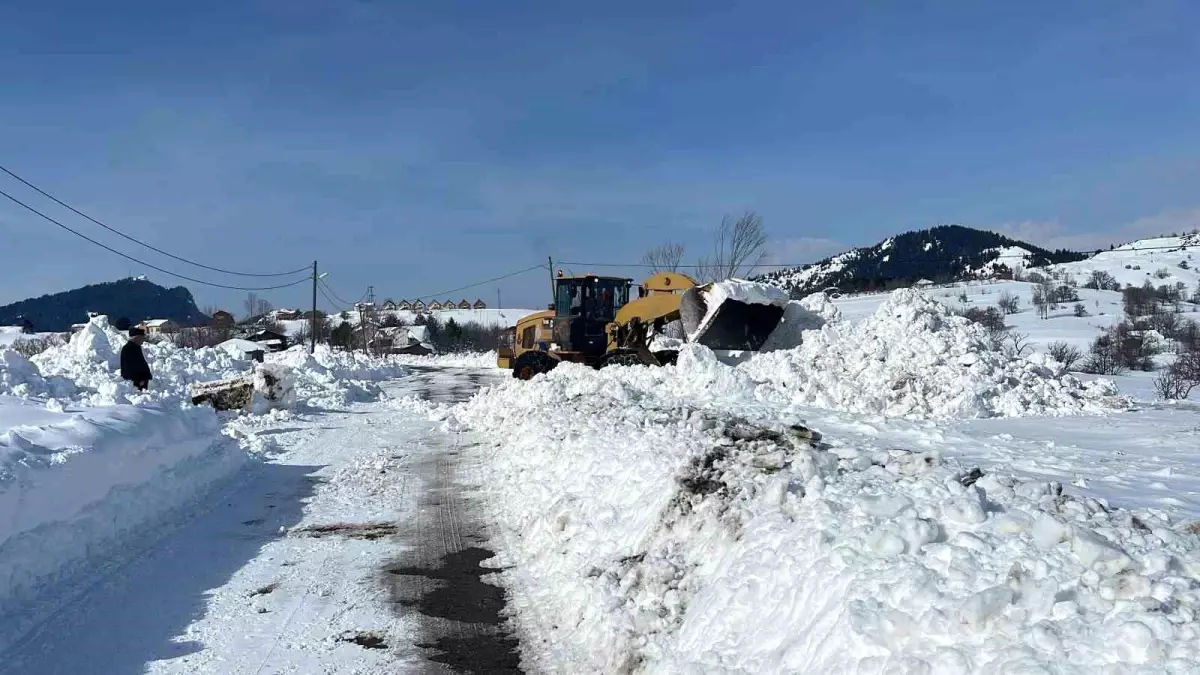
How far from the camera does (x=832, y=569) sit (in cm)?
405

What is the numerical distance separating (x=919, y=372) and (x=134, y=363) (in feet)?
46.1

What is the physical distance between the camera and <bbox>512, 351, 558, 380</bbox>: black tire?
70.6ft

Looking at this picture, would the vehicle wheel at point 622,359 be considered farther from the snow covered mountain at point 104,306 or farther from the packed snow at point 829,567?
the snow covered mountain at point 104,306

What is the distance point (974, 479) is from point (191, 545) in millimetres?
6713

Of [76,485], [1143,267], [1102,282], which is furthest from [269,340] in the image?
[1143,267]

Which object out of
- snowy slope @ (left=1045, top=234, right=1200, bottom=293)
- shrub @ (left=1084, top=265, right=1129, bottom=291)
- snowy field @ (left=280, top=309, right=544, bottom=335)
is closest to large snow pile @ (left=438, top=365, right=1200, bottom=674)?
snowy slope @ (left=1045, top=234, right=1200, bottom=293)

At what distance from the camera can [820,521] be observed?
4637 millimetres

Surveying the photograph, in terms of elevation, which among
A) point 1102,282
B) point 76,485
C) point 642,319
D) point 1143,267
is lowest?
point 76,485

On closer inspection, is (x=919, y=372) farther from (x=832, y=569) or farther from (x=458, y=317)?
(x=458, y=317)

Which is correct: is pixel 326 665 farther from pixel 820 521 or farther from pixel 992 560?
pixel 992 560

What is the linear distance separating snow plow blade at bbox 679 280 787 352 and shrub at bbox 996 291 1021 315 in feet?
157

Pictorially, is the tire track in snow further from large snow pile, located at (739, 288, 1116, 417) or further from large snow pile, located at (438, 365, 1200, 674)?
large snow pile, located at (739, 288, 1116, 417)

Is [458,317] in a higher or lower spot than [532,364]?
higher

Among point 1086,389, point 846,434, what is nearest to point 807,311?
→ point 1086,389
